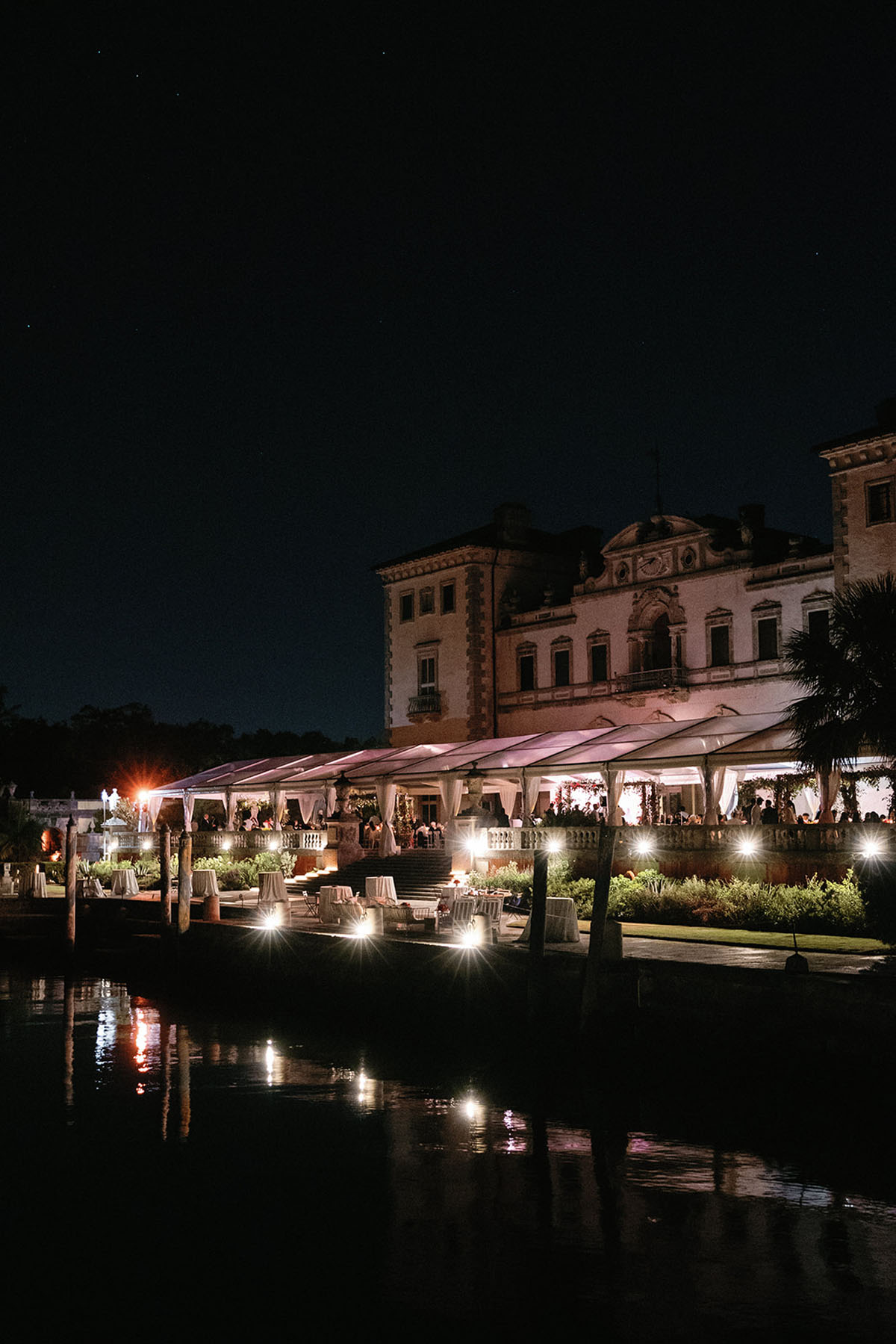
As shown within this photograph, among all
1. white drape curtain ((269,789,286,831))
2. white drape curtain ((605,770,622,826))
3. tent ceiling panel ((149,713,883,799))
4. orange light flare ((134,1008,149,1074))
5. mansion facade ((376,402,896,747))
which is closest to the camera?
orange light flare ((134,1008,149,1074))

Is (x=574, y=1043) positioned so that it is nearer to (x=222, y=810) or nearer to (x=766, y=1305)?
(x=766, y=1305)

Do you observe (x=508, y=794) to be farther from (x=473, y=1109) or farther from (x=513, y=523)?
(x=473, y=1109)

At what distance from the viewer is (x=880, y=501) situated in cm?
3619

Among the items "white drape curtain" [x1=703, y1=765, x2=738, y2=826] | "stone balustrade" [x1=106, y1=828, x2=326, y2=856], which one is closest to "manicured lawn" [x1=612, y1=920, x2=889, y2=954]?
"white drape curtain" [x1=703, y1=765, x2=738, y2=826]

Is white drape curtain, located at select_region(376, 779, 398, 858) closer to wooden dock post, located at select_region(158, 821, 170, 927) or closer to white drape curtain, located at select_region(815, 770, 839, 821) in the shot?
wooden dock post, located at select_region(158, 821, 170, 927)

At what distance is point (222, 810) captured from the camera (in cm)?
5588

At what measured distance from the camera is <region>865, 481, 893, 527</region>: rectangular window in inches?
1414

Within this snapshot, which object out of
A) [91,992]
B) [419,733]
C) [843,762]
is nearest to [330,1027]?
[91,992]

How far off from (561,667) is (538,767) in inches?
446

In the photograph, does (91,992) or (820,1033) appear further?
(91,992)

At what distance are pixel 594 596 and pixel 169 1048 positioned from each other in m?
27.3

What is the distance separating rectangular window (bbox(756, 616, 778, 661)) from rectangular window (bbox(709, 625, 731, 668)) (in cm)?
127

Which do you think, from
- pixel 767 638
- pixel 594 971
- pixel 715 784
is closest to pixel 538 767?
pixel 715 784

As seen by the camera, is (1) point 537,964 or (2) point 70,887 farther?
(2) point 70,887
